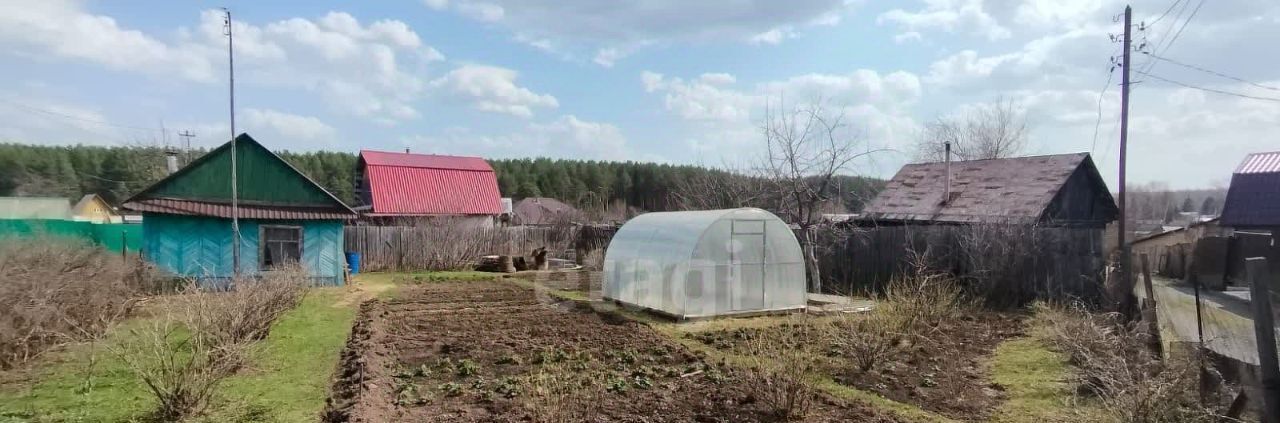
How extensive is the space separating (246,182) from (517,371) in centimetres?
1306

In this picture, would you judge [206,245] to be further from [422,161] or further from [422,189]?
[422,161]

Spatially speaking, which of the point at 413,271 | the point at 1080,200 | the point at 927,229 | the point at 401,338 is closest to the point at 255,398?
the point at 401,338

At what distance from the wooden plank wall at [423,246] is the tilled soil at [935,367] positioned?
14722 mm

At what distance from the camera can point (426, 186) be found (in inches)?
1316

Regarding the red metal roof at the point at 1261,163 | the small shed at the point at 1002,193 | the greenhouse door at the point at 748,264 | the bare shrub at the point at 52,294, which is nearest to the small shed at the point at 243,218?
the bare shrub at the point at 52,294

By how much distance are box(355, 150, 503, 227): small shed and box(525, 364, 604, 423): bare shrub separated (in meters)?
25.1

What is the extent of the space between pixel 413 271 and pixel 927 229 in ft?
52.5

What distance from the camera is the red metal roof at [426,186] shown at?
106 feet

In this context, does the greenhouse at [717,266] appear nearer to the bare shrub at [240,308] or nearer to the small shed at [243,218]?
the bare shrub at [240,308]

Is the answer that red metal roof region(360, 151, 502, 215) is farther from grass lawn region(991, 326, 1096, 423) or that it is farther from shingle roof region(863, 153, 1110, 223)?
grass lawn region(991, 326, 1096, 423)

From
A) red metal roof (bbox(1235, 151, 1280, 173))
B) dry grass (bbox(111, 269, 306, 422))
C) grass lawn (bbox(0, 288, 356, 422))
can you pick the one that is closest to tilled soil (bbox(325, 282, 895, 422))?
grass lawn (bbox(0, 288, 356, 422))

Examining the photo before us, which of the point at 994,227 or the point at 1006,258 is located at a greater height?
the point at 994,227

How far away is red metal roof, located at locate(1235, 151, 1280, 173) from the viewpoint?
21.8m

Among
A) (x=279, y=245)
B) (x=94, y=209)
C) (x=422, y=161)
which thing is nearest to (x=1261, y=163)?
(x=279, y=245)
